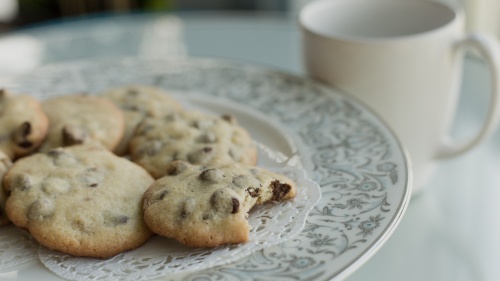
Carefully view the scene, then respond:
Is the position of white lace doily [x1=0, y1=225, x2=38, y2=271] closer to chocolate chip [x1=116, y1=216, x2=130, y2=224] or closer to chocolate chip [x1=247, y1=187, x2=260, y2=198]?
chocolate chip [x1=116, y1=216, x2=130, y2=224]

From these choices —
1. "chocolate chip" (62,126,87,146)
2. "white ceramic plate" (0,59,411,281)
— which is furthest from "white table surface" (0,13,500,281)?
"chocolate chip" (62,126,87,146)

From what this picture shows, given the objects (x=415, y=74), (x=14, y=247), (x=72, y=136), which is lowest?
(x=14, y=247)

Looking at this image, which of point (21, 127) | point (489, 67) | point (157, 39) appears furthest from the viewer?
point (157, 39)

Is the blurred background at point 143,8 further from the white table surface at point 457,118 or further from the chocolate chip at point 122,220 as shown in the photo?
the chocolate chip at point 122,220

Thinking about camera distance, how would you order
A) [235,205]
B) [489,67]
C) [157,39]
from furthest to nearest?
[157,39] → [489,67] → [235,205]

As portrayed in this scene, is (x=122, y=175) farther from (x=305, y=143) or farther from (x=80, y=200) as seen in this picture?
(x=305, y=143)

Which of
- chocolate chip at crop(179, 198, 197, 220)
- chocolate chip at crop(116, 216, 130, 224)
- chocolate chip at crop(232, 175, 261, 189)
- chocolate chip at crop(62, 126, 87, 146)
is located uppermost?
chocolate chip at crop(62, 126, 87, 146)

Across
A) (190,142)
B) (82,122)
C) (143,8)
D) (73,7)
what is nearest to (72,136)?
(82,122)
